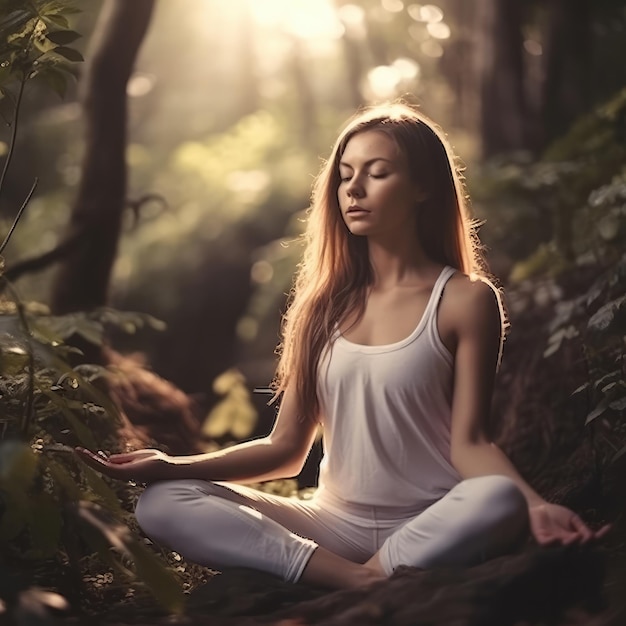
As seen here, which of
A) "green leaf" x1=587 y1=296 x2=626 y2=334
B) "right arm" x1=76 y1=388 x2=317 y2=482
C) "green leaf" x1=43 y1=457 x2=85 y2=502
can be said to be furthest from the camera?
"green leaf" x1=587 y1=296 x2=626 y2=334

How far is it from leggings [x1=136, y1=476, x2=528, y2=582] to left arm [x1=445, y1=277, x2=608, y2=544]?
0.50 ft

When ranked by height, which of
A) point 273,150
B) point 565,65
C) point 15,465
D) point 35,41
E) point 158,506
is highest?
point 565,65

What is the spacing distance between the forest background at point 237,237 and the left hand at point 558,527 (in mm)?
816

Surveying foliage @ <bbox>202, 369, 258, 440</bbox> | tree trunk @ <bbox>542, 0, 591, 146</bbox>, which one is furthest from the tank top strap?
Answer: tree trunk @ <bbox>542, 0, 591, 146</bbox>

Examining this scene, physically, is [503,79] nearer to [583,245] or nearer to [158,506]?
[583,245]

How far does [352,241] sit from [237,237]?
28.0 feet

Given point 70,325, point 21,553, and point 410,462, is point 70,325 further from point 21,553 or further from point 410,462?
point 410,462

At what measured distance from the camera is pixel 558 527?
262 centimetres

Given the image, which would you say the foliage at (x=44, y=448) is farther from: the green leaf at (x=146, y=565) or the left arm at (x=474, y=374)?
the left arm at (x=474, y=374)

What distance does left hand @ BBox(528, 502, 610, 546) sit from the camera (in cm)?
257

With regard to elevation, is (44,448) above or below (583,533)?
above

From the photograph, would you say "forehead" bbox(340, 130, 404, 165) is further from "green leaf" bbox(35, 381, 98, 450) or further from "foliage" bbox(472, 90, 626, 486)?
"green leaf" bbox(35, 381, 98, 450)

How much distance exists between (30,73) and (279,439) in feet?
4.88

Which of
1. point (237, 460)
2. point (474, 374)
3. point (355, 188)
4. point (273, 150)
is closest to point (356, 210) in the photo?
point (355, 188)
